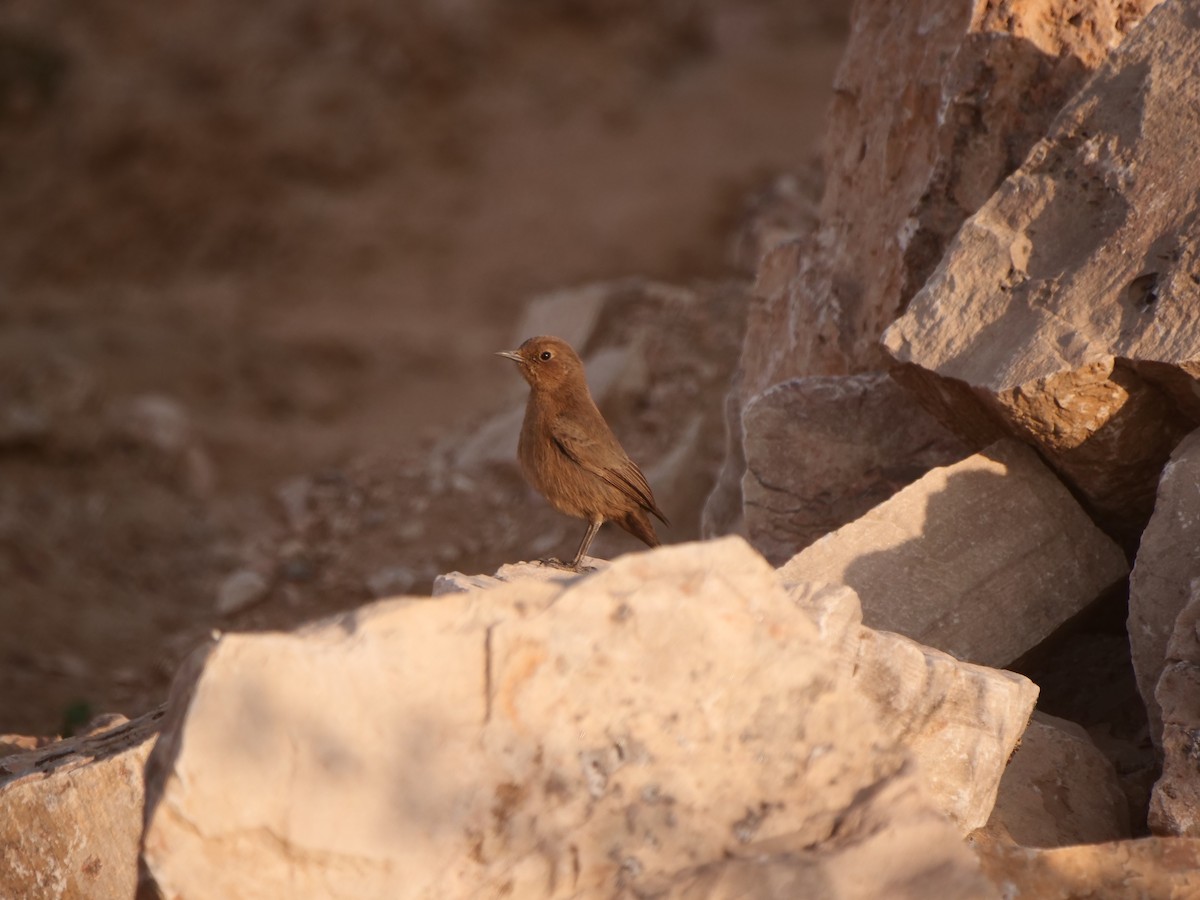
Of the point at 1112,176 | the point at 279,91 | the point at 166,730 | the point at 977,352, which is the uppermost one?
the point at 279,91

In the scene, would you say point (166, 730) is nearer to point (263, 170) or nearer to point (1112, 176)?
point (1112, 176)

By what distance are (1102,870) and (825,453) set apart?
2281 mm

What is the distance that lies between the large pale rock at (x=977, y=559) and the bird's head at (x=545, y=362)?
1.72m

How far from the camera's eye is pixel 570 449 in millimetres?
5625

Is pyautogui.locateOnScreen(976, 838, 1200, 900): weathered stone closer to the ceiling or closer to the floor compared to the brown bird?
closer to the floor

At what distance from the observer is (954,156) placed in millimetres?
5250

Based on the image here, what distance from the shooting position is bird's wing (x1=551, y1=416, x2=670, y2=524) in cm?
561

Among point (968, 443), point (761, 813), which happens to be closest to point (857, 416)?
point (968, 443)

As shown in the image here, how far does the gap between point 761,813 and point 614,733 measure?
0.35 meters

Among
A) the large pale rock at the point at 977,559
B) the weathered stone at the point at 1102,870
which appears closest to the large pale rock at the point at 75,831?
the large pale rock at the point at 977,559

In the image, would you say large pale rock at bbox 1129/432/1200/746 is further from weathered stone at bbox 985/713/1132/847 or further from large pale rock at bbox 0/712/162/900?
large pale rock at bbox 0/712/162/900

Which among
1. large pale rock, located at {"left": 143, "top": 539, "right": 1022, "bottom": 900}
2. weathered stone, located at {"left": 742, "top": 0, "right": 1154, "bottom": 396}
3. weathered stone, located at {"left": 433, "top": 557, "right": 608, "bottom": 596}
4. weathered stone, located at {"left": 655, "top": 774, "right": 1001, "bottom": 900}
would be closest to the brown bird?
weathered stone, located at {"left": 742, "top": 0, "right": 1154, "bottom": 396}

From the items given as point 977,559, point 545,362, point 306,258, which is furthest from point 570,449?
point 306,258

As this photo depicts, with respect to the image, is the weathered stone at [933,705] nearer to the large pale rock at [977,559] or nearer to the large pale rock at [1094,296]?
the large pale rock at [977,559]
